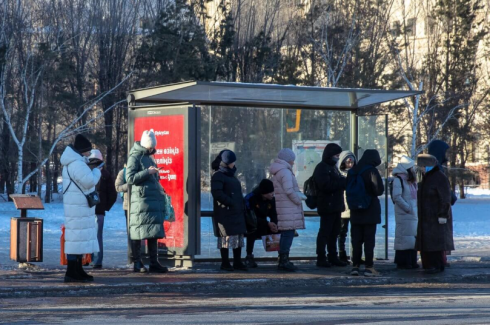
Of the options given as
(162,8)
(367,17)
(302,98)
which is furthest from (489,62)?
(302,98)

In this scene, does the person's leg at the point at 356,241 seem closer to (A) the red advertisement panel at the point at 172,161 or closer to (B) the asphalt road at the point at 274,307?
(B) the asphalt road at the point at 274,307

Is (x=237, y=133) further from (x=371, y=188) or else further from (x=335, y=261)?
(x=371, y=188)

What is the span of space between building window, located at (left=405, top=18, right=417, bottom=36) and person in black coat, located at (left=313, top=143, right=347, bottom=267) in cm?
2605

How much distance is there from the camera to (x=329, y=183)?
1202cm

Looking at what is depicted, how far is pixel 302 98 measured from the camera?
12.8m

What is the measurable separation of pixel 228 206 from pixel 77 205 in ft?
6.94

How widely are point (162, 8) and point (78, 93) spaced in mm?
5332

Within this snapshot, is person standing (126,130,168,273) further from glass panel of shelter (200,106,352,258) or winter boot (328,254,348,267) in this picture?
winter boot (328,254,348,267)

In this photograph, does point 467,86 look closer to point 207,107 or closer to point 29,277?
point 207,107

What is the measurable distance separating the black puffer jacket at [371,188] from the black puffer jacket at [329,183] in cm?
71

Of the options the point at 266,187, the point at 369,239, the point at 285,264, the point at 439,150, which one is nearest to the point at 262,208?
the point at 266,187

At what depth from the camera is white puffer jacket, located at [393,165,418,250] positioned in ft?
40.5

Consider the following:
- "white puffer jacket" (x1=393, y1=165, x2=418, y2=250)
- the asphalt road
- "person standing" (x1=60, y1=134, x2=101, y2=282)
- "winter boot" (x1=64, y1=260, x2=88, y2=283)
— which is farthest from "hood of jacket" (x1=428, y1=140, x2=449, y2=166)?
"winter boot" (x1=64, y1=260, x2=88, y2=283)

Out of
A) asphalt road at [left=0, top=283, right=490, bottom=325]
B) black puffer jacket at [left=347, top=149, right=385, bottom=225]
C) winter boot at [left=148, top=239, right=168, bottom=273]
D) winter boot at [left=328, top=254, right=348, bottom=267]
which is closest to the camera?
asphalt road at [left=0, top=283, right=490, bottom=325]
